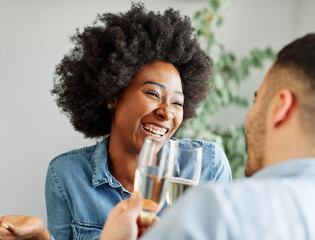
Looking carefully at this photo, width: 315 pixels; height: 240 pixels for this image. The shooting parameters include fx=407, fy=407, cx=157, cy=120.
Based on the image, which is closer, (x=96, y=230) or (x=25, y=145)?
(x=96, y=230)

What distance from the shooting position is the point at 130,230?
102 centimetres

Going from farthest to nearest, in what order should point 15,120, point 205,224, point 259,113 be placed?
point 15,120 → point 259,113 → point 205,224

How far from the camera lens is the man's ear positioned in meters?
0.88

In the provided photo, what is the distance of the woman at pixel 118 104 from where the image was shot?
178 centimetres

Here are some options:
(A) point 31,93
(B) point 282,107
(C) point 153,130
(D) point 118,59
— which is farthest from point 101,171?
(A) point 31,93

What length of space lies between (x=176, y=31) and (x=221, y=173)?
723 mm

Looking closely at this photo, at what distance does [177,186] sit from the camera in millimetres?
1244

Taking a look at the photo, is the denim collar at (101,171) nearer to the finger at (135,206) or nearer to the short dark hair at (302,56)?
the finger at (135,206)

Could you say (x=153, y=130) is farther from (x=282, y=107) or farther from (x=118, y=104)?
(x=282, y=107)

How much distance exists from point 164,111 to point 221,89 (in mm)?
1551

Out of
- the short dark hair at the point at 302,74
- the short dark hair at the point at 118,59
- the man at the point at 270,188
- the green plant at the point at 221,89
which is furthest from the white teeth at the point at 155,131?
the green plant at the point at 221,89

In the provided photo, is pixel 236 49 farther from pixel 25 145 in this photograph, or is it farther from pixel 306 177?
pixel 306 177

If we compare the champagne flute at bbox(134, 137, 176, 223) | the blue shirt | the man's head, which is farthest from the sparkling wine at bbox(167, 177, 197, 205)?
the blue shirt

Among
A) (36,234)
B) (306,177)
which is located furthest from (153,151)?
(36,234)
